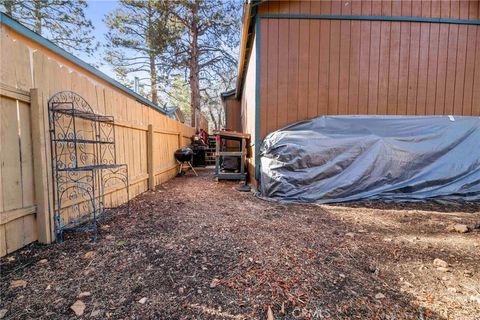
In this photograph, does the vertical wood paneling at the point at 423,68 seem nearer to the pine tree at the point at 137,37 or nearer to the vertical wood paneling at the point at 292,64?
the vertical wood paneling at the point at 292,64

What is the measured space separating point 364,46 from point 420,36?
1.09 meters

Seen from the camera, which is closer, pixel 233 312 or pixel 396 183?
pixel 233 312

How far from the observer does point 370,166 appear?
3.66 m

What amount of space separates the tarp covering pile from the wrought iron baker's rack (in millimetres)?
2425

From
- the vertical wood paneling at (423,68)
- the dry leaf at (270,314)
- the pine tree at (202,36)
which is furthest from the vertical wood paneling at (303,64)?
the pine tree at (202,36)

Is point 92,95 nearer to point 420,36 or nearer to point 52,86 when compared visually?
point 52,86


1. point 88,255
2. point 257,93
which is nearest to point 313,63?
point 257,93

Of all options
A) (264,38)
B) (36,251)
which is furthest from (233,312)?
(264,38)

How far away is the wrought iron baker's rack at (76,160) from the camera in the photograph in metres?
2.08

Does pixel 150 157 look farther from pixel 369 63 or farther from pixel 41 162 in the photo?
pixel 369 63

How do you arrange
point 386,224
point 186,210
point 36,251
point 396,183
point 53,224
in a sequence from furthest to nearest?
1. point 396,183
2. point 186,210
3. point 386,224
4. point 53,224
5. point 36,251

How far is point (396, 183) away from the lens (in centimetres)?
372

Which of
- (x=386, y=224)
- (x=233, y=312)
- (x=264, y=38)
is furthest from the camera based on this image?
(x=264, y=38)

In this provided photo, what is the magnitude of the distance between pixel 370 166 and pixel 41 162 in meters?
4.15
